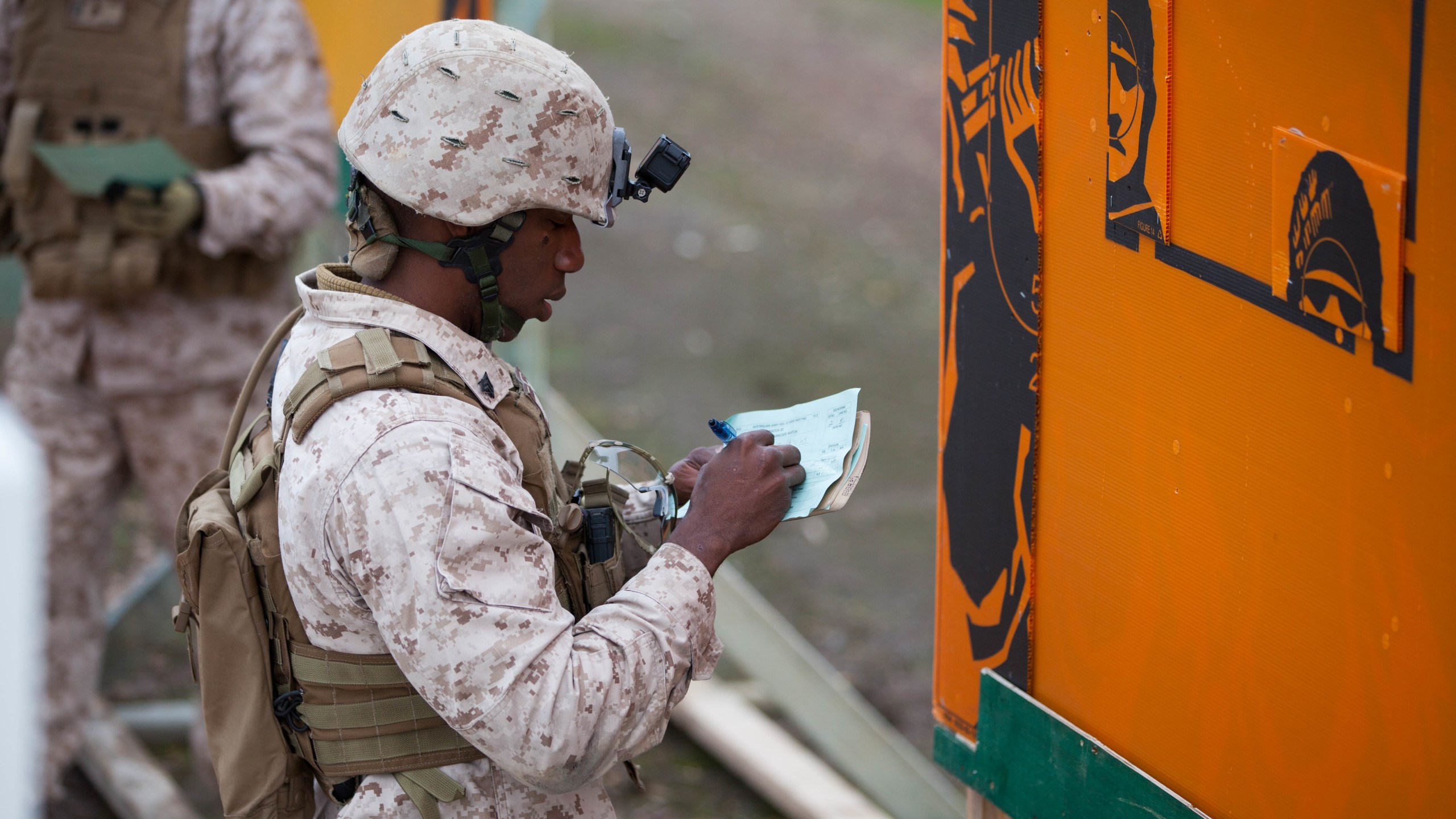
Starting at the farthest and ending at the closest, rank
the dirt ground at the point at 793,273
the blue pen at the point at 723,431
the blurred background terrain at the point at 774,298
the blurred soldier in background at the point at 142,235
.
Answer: the dirt ground at the point at 793,273 → the blurred background terrain at the point at 774,298 → the blurred soldier in background at the point at 142,235 → the blue pen at the point at 723,431

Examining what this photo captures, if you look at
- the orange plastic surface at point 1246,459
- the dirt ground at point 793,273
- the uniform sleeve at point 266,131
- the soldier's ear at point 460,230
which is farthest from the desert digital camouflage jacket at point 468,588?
the dirt ground at point 793,273

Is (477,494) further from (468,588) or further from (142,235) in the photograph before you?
(142,235)

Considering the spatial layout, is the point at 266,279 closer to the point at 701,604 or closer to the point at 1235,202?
the point at 701,604

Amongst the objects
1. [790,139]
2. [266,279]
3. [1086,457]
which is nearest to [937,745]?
[1086,457]

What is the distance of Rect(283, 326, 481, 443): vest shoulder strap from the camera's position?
5.70 ft

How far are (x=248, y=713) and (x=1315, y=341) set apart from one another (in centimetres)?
143

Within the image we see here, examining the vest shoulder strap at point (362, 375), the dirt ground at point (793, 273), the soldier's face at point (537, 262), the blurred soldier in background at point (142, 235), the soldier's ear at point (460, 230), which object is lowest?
the dirt ground at point (793, 273)

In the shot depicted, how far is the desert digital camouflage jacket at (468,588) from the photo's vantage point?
1.65m

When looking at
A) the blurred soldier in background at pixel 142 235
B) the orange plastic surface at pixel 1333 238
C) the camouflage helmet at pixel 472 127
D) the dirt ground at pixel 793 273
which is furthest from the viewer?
the dirt ground at pixel 793 273

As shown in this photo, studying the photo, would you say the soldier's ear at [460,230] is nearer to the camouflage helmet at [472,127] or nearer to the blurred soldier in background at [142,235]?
the camouflage helmet at [472,127]

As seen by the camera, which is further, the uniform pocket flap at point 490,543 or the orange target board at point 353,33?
the orange target board at point 353,33

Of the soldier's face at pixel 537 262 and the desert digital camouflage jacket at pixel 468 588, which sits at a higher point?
the soldier's face at pixel 537 262

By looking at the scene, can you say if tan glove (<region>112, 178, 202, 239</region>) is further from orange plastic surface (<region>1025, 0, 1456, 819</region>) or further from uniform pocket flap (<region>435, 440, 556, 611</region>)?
orange plastic surface (<region>1025, 0, 1456, 819</region>)

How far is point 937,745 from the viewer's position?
8.14 feet
